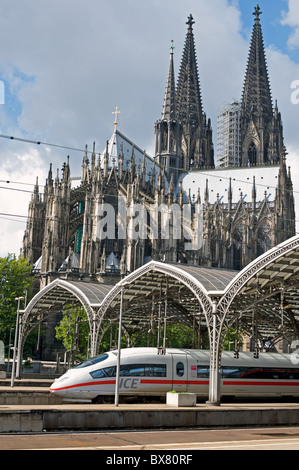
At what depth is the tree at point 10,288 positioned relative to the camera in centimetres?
6053

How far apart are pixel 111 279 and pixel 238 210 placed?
34.6 meters

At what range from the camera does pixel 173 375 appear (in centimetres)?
3017

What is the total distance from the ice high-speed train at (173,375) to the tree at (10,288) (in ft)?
106

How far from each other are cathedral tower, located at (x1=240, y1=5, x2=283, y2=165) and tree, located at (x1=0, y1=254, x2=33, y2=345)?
5598cm

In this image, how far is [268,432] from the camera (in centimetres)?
1925

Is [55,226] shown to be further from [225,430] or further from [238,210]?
[225,430]

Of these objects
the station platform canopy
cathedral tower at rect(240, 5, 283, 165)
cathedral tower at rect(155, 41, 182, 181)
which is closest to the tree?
the station platform canopy

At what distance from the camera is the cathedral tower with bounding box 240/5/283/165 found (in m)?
110

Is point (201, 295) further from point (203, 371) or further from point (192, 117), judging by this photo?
point (192, 117)

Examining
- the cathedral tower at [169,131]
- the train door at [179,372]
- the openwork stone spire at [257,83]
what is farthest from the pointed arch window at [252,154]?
the train door at [179,372]

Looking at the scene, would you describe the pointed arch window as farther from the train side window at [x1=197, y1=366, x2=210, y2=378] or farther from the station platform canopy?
the train side window at [x1=197, y1=366, x2=210, y2=378]

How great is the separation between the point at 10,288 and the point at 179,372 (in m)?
35.5
